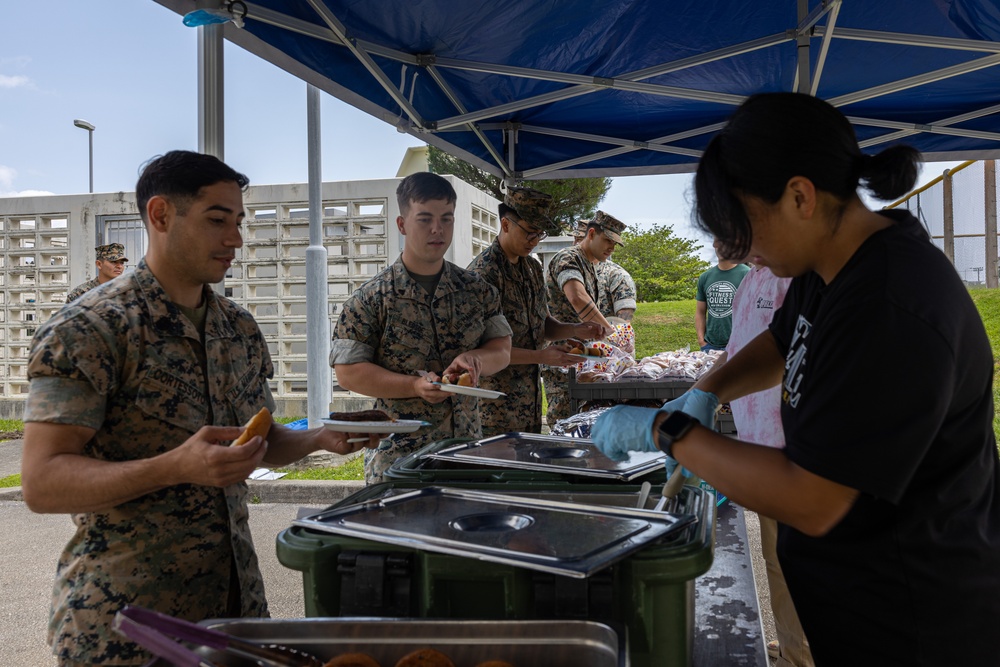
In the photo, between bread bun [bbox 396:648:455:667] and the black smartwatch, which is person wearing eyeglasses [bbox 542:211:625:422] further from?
bread bun [bbox 396:648:455:667]

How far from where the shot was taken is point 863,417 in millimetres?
1087

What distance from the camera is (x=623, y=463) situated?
6.08 feet

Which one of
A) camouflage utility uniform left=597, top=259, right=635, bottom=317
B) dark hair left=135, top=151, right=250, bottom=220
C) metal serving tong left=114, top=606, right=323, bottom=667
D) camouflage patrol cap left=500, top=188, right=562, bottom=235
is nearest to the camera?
metal serving tong left=114, top=606, right=323, bottom=667

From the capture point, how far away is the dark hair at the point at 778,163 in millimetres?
1239

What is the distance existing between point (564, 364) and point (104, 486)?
2.46m

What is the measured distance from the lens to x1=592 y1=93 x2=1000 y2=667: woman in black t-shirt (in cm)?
110

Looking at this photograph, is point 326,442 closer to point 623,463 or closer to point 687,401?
point 623,463

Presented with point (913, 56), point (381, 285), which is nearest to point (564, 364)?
point (381, 285)

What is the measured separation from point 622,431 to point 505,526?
14.3 inches

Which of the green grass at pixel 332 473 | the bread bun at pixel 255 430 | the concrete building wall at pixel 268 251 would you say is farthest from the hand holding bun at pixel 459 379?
the concrete building wall at pixel 268 251

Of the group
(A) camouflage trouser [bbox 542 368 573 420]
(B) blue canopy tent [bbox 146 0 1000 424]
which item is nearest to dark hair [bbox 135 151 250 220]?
(B) blue canopy tent [bbox 146 0 1000 424]

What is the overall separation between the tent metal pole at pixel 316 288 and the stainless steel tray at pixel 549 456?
4.73m

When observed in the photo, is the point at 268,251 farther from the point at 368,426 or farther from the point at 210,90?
the point at 368,426

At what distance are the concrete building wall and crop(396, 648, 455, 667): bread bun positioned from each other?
742 cm
